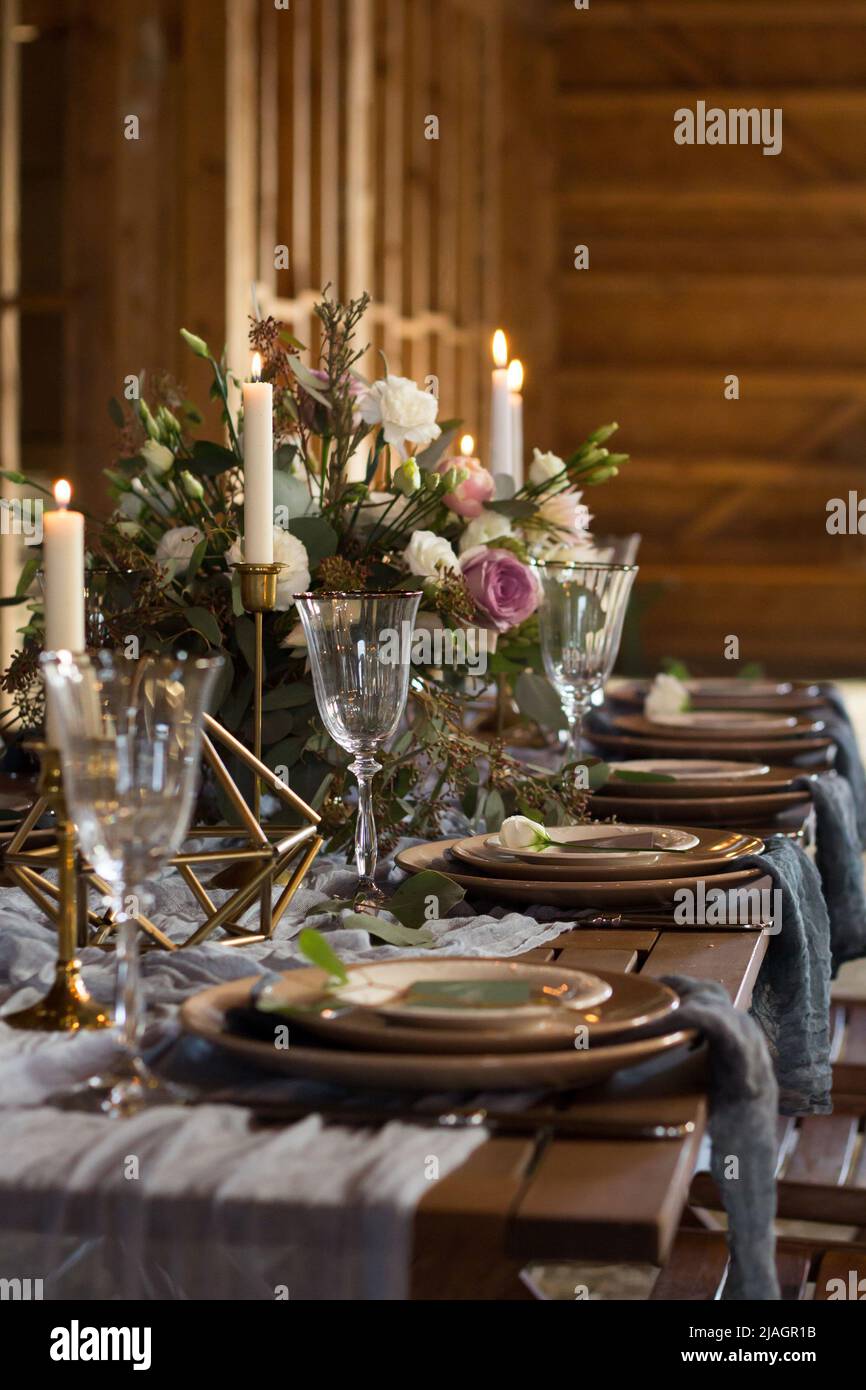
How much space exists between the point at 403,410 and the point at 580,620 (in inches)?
9.4

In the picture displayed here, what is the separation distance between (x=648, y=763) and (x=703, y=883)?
2.01ft

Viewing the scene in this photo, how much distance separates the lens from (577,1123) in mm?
717

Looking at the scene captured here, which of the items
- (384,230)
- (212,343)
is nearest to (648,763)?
(212,343)

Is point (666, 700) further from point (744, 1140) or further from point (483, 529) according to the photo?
point (744, 1140)

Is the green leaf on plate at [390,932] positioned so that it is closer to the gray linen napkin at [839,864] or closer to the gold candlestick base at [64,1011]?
the gold candlestick base at [64,1011]

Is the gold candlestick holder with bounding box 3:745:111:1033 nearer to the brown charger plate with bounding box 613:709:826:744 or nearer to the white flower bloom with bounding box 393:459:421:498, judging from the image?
the white flower bloom with bounding box 393:459:421:498

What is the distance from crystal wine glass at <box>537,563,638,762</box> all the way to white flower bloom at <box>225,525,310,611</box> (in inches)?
8.7

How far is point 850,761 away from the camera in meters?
2.15

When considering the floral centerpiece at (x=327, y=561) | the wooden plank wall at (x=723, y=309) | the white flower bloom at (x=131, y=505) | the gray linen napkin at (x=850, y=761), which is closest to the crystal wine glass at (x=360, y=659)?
the floral centerpiece at (x=327, y=561)

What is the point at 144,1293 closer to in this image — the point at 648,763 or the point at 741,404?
the point at 648,763

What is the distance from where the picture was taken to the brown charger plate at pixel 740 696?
2342 millimetres

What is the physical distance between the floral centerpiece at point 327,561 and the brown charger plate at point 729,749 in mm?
442

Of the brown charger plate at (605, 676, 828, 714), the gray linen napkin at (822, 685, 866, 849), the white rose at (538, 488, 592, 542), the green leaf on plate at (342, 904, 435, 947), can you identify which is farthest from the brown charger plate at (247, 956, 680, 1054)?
the brown charger plate at (605, 676, 828, 714)

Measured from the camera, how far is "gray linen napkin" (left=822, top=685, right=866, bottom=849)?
83.1 inches
